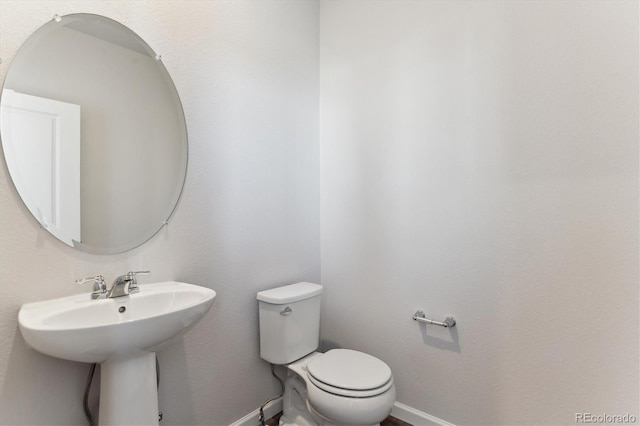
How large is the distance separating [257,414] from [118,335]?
3.47ft

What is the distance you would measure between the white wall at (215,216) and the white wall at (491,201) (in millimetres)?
284

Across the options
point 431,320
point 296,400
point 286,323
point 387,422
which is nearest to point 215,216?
point 286,323

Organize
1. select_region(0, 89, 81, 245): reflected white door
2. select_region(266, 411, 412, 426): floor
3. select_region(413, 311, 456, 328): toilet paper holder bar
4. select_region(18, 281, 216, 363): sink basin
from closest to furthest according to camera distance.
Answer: select_region(18, 281, 216, 363): sink basin → select_region(0, 89, 81, 245): reflected white door → select_region(413, 311, 456, 328): toilet paper holder bar → select_region(266, 411, 412, 426): floor

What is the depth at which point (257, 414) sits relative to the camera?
1622mm

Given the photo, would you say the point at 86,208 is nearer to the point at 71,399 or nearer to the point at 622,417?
the point at 71,399

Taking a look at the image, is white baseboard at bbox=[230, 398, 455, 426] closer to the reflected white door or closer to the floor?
the floor

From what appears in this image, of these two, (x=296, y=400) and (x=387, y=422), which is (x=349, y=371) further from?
(x=387, y=422)

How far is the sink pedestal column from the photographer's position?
98 centimetres

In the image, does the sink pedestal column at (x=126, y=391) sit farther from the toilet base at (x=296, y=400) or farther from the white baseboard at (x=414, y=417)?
the white baseboard at (x=414, y=417)

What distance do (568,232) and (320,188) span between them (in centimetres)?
128

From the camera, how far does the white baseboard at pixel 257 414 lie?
61.3 inches

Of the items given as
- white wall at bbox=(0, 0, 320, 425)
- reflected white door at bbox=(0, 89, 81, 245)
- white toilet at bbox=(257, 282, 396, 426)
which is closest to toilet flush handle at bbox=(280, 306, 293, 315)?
white toilet at bbox=(257, 282, 396, 426)

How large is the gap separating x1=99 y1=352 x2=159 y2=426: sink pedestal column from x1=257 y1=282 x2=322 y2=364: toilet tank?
609mm

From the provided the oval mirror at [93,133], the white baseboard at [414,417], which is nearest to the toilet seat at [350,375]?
the white baseboard at [414,417]
